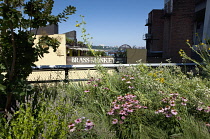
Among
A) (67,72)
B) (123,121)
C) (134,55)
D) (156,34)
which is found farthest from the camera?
(156,34)

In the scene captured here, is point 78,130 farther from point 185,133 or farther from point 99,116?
point 185,133

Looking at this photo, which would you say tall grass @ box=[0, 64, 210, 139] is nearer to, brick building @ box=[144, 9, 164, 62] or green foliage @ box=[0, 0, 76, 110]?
green foliage @ box=[0, 0, 76, 110]

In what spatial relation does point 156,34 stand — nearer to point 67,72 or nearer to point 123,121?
point 67,72

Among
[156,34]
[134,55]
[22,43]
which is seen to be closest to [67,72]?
[22,43]

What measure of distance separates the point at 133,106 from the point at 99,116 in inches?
21.8

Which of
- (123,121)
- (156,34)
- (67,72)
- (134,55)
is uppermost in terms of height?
(156,34)

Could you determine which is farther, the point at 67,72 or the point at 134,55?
the point at 134,55

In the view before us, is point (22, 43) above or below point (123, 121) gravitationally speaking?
above

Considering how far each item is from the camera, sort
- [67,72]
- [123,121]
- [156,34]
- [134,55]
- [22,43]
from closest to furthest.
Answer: [123,121], [22,43], [67,72], [134,55], [156,34]

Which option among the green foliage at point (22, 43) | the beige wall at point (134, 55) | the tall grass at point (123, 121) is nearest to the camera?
the tall grass at point (123, 121)

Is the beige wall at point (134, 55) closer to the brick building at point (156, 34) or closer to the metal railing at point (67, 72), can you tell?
the metal railing at point (67, 72)

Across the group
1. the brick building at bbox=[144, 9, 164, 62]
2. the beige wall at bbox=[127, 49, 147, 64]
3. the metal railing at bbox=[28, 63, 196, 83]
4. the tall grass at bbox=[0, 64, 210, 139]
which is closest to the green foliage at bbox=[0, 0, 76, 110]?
the tall grass at bbox=[0, 64, 210, 139]

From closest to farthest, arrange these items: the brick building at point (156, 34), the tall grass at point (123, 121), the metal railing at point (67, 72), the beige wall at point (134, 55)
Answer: the tall grass at point (123, 121)
the metal railing at point (67, 72)
the beige wall at point (134, 55)
the brick building at point (156, 34)

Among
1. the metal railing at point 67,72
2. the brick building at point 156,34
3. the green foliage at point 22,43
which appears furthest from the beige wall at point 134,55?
the brick building at point 156,34
